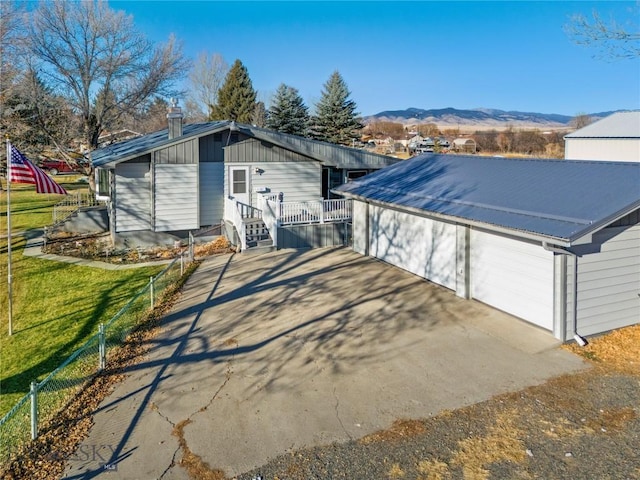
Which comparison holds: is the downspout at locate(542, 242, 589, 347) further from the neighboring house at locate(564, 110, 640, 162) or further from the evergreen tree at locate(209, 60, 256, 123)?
the evergreen tree at locate(209, 60, 256, 123)

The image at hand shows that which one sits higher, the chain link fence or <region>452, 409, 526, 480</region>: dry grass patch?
the chain link fence

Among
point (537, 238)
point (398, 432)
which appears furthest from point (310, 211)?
point (398, 432)

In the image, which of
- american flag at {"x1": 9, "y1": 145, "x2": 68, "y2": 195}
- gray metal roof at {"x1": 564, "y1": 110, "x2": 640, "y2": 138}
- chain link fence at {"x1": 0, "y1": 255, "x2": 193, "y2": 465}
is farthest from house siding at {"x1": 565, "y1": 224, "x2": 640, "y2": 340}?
gray metal roof at {"x1": 564, "y1": 110, "x2": 640, "y2": 138}

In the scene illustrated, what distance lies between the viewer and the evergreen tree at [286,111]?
49222 mm

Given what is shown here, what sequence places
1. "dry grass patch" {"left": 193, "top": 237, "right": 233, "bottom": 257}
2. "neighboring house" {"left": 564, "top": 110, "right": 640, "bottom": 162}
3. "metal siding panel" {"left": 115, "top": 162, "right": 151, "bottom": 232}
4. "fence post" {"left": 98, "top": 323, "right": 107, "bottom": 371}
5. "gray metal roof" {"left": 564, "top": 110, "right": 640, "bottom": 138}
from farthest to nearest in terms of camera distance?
1. "gray metal roof" {"left": 564, "top": 110, "right": 640, "bottom": 138}
2. "neighboring house" {"left": 564, "top": 110, "right": 640, "bottom": 162}
3. "metal siding panel" {"left": 115, "top": 162, "right": 151, "bottom": 232}
4. "dry grass patch" {"left": 193, "top": 237, "right": 233, "bottom": 257}
5. "fence post" {"left": 98, "top": 323, "right": 107, "bottom": 371}

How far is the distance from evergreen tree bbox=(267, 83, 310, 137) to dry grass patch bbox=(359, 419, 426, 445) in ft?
146

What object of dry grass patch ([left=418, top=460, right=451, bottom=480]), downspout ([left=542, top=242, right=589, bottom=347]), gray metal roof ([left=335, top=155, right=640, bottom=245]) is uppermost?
gray metal roof ([left=335, top=155, right=640, bottom=245])

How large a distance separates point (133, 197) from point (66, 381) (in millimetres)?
11265

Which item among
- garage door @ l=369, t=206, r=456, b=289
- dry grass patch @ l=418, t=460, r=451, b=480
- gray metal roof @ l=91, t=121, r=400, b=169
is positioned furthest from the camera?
gray metal roof @ l=91, t=121, r=400, b=169

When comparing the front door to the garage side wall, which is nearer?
the garage side wall

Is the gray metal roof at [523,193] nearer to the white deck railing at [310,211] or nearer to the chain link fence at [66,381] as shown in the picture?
the white deck railing at [310,211]

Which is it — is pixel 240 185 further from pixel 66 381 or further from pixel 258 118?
pixel 258 118

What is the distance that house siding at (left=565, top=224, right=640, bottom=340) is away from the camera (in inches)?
372

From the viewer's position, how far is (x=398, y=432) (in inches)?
258
